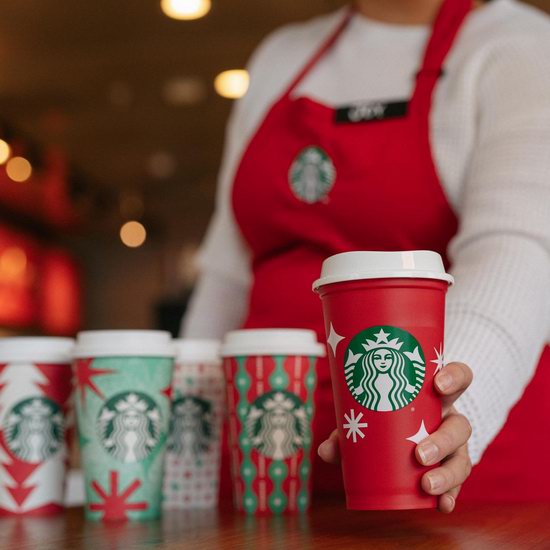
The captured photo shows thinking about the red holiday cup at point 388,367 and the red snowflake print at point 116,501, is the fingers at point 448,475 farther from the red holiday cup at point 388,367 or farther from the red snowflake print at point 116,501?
the red snowflake print at point 116,501

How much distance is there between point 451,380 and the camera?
2.23ft

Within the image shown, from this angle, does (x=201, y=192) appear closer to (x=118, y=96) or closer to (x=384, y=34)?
(x=118, y=96)

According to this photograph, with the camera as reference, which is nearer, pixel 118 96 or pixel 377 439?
pixel 377 439

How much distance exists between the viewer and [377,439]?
665 mm

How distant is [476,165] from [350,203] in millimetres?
187

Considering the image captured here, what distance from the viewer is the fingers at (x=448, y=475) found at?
0.66 meters

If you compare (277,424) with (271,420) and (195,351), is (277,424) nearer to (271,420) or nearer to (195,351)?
(271,420)

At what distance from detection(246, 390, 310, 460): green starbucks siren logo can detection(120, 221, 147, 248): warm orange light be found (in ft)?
32.1

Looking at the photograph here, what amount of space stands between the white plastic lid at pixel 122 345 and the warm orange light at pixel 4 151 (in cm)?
631

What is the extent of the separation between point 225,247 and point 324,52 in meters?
0.38

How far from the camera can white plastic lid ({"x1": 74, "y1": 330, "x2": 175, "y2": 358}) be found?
86 centimetres

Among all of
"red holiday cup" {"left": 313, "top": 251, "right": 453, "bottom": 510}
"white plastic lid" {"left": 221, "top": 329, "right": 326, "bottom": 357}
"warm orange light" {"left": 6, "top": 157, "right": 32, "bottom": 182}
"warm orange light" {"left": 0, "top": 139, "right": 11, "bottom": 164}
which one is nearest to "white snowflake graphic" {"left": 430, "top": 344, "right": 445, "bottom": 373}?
"red holiday cup" {"left": 313, "top": 251, "right": 453, "bottom": 510}

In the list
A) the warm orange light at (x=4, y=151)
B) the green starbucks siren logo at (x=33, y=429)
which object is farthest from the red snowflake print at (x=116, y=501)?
the warm orange light at (x=4, y=151)

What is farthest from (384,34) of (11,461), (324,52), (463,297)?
(11,461)
